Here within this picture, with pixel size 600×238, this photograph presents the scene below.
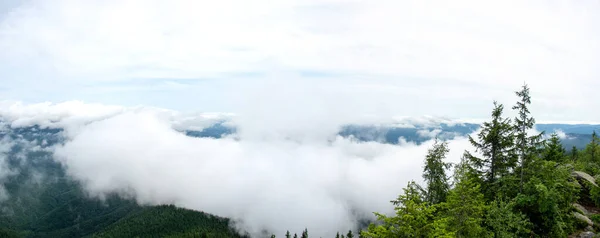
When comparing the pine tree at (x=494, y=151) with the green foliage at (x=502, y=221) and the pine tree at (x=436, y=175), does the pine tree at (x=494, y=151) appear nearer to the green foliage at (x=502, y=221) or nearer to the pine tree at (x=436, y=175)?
the pine tree at (x=436, y=175)

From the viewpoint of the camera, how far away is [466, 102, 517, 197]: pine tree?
3456 centimetres

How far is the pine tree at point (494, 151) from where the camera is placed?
34.6 meters

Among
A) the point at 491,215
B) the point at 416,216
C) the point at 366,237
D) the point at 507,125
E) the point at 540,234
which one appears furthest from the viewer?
the point at 507,125

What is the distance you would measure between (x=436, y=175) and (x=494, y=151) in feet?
23.0

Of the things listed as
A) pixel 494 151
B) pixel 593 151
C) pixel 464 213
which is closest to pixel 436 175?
pixel 494 151

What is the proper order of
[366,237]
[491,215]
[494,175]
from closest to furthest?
[366,237], [491,215], [494,175]

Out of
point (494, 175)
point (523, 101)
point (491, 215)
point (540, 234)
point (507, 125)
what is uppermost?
point (523, 101)

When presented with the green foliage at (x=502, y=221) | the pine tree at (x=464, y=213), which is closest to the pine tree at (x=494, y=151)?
the green foliage at (x=502, y=221)

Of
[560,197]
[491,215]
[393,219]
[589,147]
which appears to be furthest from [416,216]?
[589,147]

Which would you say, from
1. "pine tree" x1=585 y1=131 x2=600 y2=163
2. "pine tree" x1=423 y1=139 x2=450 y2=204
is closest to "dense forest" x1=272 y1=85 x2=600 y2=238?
"pine tree" x1=423 y1=139 x2=450 y2=204

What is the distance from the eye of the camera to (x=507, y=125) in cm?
Result: 3419

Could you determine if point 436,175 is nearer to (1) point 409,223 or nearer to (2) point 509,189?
(2) point 509,189

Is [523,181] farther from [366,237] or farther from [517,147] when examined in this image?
[366,237]

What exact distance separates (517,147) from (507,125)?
295 centimetres
